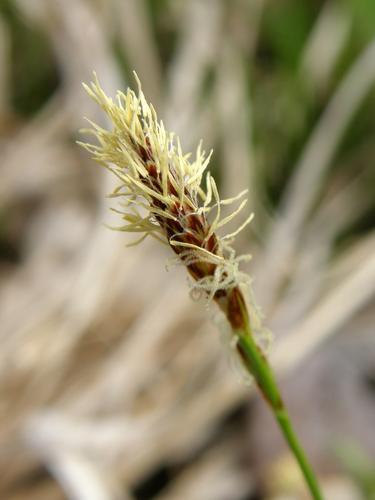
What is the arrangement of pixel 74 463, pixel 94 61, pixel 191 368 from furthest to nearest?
1. pixel 94 61
2. pixel 191 368
3. pixel 74 463

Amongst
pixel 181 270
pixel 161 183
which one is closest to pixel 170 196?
pixel 161 183

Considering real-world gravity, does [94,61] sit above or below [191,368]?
above

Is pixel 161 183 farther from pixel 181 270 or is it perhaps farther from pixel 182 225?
pixel 181 270

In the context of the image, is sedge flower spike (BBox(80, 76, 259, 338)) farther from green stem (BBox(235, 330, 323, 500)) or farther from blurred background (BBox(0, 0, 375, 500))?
blurred background (BBox(0, 0, 375, 500))

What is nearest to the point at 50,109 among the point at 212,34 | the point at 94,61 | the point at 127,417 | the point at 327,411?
the point at 94,61

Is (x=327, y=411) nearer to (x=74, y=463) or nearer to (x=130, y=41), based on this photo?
(x=74, y=463)

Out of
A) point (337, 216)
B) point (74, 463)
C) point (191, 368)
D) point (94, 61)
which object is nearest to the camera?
point (74, 463)
